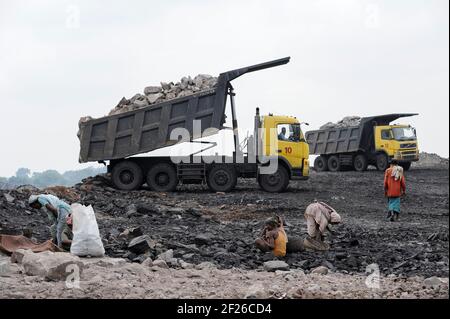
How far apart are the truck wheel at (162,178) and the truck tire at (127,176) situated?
30 centimetres

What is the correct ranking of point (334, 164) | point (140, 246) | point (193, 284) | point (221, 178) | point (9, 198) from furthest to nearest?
1. point (334, 164)
2. point (221, 178)
3. point (9, 198)
4. point (140, 246)
5. point (193, 284)

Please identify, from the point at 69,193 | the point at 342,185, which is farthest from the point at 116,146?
the point at 342,185

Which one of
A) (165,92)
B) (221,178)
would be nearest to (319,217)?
(221,178)

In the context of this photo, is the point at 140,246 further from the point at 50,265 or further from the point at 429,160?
the point at 429,160

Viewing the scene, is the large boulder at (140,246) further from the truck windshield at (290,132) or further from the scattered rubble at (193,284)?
the truck windshield at (290,132)

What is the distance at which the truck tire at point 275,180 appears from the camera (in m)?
17.8

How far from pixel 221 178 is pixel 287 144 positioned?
2.00 m

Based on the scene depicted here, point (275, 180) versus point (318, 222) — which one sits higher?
point (275, 180)

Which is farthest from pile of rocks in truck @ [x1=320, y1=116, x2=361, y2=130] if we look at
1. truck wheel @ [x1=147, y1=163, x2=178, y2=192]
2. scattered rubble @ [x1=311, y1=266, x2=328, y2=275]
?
scattered rubble @ [x1=311, y1=266, x2=328, y2=275]

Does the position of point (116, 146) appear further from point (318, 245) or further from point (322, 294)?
point (322, 294)

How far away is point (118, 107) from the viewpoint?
18500mm

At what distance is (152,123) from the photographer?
57.6 ft

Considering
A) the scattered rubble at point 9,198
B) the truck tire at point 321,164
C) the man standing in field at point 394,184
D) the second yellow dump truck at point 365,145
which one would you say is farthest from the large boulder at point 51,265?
the truck tire at point 321,164
